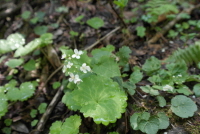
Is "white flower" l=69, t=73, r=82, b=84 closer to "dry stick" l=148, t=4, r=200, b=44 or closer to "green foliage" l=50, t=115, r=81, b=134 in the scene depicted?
"green foliage" l=50, t=115, r=81, b=134

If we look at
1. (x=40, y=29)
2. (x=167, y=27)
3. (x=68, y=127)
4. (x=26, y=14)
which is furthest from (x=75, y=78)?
(x=26, y=14)

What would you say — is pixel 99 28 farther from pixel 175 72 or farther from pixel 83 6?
pixel 175 72

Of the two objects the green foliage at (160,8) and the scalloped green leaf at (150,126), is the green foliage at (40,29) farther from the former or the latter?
the scalloped green leaf at (150,126)

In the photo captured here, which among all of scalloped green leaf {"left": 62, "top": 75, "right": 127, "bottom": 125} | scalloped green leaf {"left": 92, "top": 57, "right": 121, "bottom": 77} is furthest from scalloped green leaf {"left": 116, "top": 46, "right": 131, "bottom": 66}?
scalloped green leaf {"left": 62, "top": 75, "right": 127, "bottom": 125}

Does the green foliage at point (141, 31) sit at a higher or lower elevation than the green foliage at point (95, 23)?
lower

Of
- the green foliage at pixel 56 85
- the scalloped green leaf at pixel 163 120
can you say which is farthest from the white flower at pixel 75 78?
the green foliage at pixel 56 85

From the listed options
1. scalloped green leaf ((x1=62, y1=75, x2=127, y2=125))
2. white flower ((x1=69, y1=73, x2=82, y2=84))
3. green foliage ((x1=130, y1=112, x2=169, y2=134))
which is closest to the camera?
scalloped green leaf ((x1=62, y1=75, x2=127, y2=125))

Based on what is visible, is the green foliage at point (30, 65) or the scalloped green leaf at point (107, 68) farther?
the green foliage at point (30, 65)
